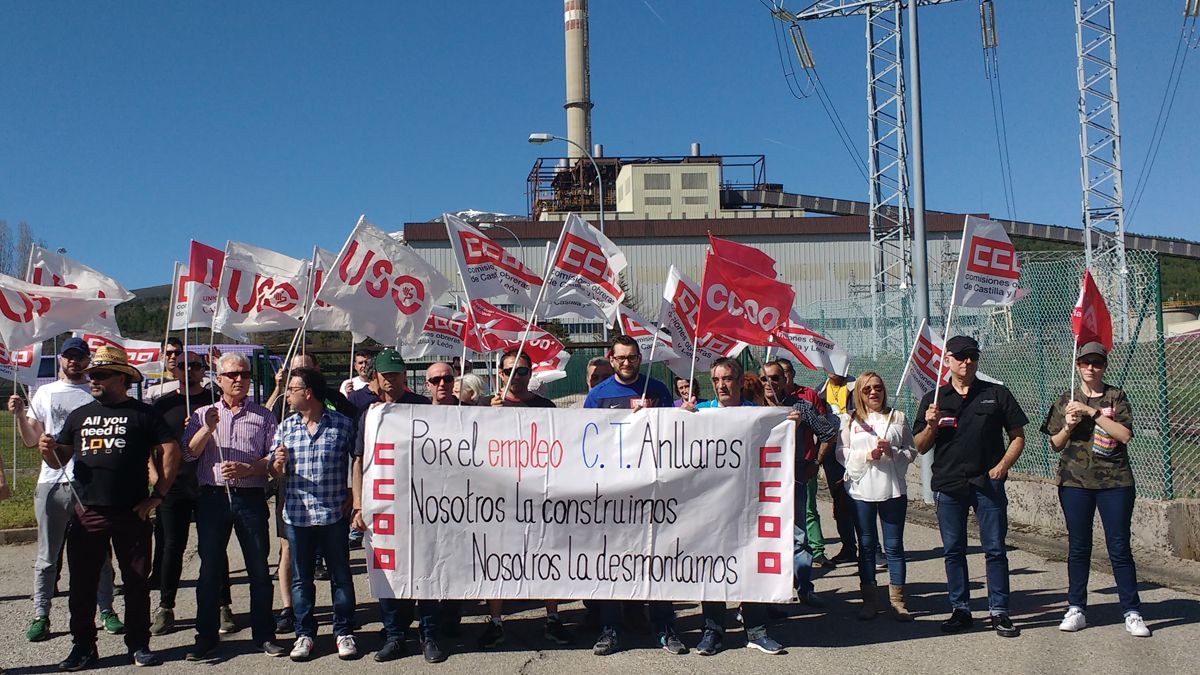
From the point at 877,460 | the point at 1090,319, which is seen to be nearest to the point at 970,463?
the point at 877,460

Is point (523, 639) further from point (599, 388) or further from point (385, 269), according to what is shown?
point (385, 269)

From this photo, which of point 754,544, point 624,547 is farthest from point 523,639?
point 754,544

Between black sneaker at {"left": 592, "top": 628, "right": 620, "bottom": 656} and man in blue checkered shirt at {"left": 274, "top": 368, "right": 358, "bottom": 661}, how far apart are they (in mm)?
1546

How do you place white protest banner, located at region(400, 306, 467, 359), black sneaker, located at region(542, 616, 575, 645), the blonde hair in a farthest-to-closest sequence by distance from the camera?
white protest banner, located at region(400, 306, 467, 359) → the blonde hair → black sneaker, located at region(542, 616, 575, 645)

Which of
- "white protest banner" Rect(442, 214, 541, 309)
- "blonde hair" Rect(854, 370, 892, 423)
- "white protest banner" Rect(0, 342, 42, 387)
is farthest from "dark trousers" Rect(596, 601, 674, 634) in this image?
"white protest banner" Rect(0, 342, 42, 387)

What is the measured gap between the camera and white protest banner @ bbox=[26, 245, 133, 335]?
9453 mm

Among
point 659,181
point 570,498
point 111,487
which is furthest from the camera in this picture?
point 659,181

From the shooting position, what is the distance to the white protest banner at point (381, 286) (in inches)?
310

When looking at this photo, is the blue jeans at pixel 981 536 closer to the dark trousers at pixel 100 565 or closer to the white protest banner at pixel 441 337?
the dark trousers at pixel 100 565

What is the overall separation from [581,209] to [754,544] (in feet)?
191

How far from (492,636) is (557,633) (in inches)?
16.8

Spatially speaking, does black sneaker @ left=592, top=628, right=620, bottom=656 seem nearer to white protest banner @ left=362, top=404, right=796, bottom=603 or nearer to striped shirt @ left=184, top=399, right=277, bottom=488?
white protest banner @ left=362, top=404, right=796, bottom=603

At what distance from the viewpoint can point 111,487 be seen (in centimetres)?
609

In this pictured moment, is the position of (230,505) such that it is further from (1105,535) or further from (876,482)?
(1105,535)
